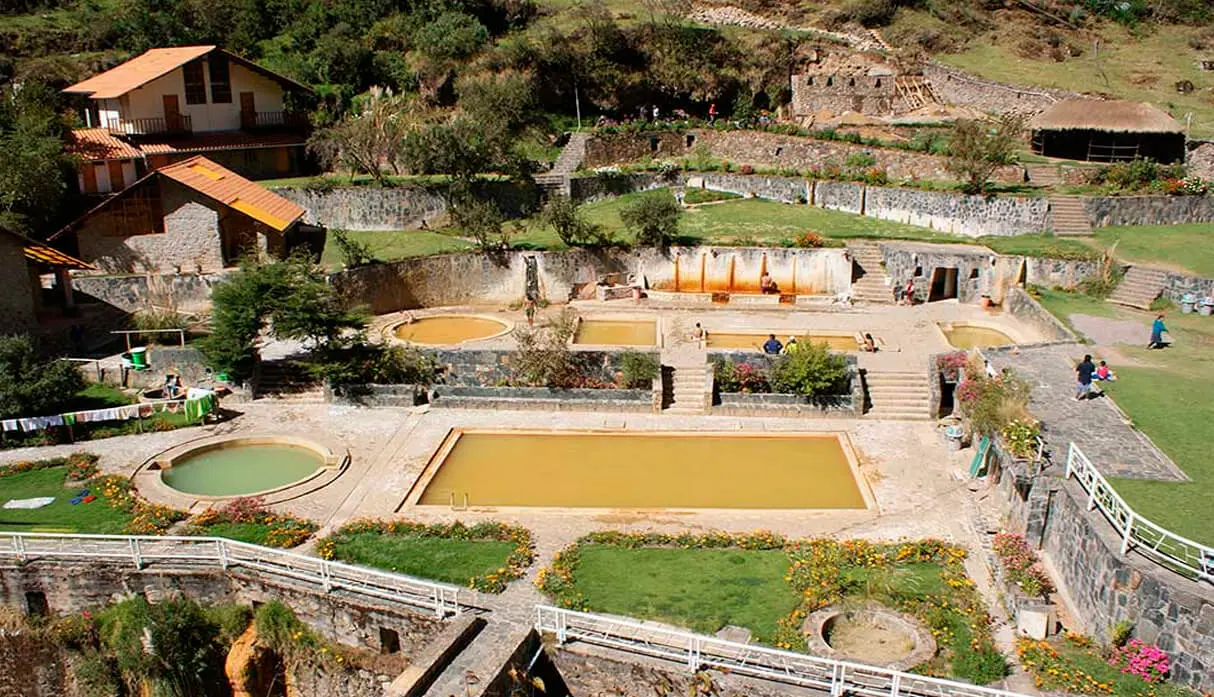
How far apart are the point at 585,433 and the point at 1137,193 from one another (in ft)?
84.2

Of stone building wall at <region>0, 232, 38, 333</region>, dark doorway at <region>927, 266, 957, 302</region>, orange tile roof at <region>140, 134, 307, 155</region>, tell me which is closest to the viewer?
stone building wall at <region>0, 232, 38, 333</region>

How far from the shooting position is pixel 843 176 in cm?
4281

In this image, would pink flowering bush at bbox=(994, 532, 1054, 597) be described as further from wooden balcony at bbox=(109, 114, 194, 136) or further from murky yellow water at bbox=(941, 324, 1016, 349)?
wooden balcony at bbox=(109, 114, 194, 136)

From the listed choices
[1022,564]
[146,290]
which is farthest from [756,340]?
[146,290]

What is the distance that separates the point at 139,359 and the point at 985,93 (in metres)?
39.9

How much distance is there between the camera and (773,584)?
59.6 ft

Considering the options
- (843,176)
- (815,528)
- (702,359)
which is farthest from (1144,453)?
(843,176)

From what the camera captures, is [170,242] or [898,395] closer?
[898,395]

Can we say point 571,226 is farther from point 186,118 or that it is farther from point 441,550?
point 441,550

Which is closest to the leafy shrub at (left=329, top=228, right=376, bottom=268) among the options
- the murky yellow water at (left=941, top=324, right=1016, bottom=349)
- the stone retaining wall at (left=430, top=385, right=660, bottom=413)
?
the stone retaining wall at (left=430, top=385, right=660, bottom=413)

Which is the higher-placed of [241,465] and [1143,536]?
[1143,536]

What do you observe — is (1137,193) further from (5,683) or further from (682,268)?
(5,683)

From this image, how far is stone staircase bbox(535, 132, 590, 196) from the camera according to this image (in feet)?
141

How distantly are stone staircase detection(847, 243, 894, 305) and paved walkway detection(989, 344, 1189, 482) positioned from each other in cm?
826
